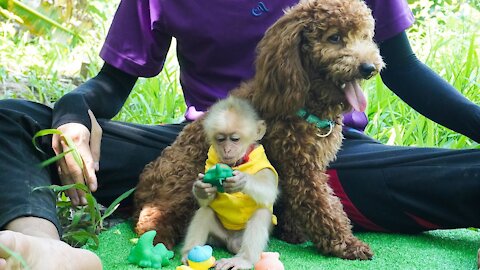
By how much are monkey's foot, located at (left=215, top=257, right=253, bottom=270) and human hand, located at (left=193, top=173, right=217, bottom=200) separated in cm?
23

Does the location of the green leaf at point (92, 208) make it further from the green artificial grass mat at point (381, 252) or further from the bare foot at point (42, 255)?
Result: the bare foot at point (42, 255)

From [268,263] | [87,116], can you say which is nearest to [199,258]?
[268,263]

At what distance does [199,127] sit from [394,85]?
932 millimetres

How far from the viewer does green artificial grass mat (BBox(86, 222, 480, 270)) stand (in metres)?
2.54

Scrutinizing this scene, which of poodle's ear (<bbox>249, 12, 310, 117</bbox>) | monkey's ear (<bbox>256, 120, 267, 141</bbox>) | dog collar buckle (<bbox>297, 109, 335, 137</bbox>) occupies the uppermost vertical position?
poodle's ear (<bbox>249, 12, 310, 117</bbox>)

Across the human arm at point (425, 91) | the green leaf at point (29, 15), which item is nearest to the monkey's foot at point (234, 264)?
the human arm at point (425, 91)

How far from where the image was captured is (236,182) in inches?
93.5

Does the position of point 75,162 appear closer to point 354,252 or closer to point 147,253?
point 147,253

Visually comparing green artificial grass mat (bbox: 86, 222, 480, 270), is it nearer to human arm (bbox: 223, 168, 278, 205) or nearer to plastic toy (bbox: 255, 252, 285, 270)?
plastic toy (bbox: 255, 252, 285, 270)

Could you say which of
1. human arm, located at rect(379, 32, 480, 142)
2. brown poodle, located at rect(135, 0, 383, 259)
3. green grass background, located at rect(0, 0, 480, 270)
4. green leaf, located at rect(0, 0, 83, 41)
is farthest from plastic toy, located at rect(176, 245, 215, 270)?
green leaf, located at rect(0, 0, 83, 41)

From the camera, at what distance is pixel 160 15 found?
3.17 metres

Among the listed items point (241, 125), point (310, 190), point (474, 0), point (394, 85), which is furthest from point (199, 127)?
point (474, 0)

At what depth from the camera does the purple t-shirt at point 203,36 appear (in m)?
3.02

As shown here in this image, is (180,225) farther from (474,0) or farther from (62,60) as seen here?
(474,0)
